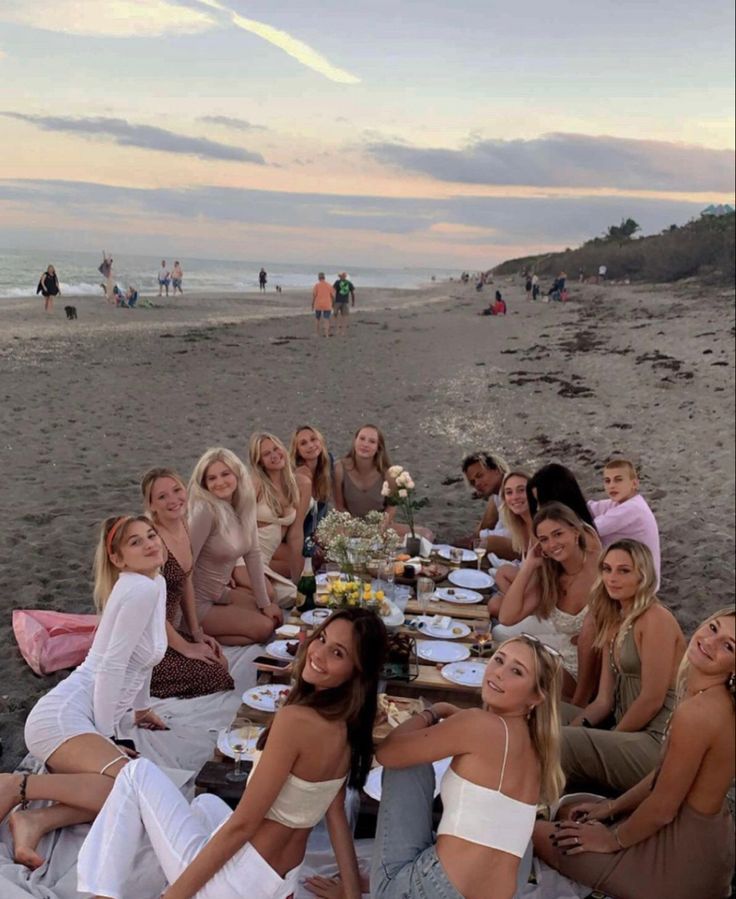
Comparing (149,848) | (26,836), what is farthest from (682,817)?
(26,836)

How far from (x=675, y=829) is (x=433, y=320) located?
19.9 m

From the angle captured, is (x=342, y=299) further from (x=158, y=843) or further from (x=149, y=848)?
(x=158, y=843)

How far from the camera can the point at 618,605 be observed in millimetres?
3164

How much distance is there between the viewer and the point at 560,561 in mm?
3729

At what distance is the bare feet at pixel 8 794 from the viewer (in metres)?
2.70

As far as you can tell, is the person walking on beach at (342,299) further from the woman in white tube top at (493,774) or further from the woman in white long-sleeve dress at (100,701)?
the woman in white tube top at (493,774)

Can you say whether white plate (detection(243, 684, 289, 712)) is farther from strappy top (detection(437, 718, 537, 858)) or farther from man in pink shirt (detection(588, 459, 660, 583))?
man in pink shirt (detection(588, 459, 660, 583))

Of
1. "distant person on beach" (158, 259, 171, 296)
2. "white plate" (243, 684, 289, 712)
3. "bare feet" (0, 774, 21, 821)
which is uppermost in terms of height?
"distant person on beach" (158, 259, 171, 296)

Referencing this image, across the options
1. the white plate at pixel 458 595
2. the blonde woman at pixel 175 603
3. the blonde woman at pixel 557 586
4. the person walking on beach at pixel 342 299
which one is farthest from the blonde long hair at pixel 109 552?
the person walking on beach at pixel 342 299

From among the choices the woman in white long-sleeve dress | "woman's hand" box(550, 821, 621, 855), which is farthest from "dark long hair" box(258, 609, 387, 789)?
the woman in white long-sleeve dress

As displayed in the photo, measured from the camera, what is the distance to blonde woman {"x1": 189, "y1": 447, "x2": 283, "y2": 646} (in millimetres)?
4180

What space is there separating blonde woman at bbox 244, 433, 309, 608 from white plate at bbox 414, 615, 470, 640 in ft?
4.44

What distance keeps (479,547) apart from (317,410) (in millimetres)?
5467

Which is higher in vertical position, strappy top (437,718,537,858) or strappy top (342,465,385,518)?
strappy top (342,465,385,518)
